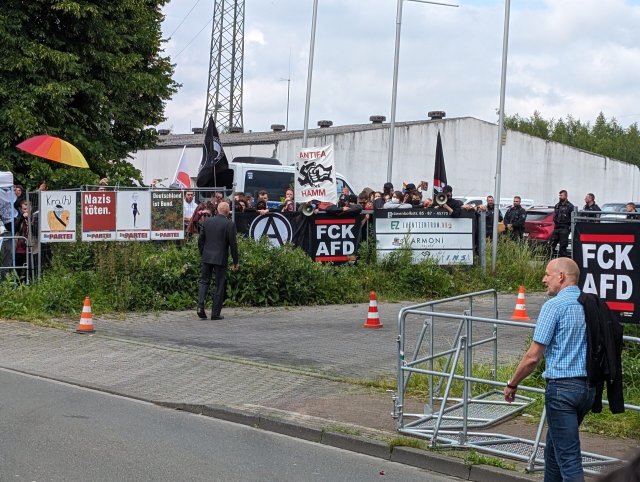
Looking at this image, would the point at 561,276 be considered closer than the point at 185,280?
Yes

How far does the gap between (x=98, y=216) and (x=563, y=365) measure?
498 inches

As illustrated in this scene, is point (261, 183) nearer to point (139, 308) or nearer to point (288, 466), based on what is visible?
point (139, 308)

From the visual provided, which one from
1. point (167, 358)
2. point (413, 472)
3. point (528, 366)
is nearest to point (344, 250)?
point (167, 358)

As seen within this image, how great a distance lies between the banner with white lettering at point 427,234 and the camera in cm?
1936

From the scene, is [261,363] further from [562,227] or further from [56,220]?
[562,227]

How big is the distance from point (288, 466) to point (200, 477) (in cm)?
82

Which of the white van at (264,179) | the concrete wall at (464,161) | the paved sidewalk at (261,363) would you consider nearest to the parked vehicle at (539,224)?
the white van at (264,179)

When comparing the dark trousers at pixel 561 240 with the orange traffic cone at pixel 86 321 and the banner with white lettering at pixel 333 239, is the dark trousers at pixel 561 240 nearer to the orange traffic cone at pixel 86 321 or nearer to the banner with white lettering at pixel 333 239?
the banner with white lettering at pixel 333 239

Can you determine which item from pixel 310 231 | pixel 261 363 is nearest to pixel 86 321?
pixel 261 363

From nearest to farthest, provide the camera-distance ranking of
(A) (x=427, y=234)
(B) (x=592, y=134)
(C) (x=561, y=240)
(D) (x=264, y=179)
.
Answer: (A) (x=427, y=234) → (C) (x=561, y=240) → (D) (x=264, y=179) → (B) (x=592, y=134)

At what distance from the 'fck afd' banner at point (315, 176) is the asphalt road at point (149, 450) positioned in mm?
11651

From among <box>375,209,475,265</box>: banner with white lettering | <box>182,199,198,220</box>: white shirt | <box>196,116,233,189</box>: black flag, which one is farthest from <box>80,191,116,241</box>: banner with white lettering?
<box>375,209,475,265</box>: banner with white lettering

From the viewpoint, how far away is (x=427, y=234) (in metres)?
19.6

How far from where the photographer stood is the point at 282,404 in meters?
9.91
